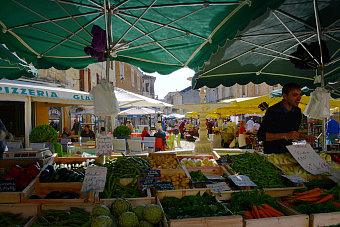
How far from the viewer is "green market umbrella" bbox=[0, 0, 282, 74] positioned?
284 centimetres

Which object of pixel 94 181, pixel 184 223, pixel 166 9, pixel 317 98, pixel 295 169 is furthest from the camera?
pixel 317 98

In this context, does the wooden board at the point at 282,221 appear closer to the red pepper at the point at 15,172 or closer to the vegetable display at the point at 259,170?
the vegetable display at the point at 259,170

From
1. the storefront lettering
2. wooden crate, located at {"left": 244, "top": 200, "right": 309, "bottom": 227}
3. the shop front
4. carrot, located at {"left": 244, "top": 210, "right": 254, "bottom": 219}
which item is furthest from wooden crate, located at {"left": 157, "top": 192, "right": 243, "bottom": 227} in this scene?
the storefront lettering

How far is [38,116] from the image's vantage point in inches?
440

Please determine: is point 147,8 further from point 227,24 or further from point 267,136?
point 267,136

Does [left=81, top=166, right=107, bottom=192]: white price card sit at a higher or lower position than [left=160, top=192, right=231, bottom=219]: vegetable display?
higher

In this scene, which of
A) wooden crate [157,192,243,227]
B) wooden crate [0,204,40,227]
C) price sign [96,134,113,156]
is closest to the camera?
wooden crate [157,192,243,227]

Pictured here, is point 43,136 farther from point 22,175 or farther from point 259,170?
point 259,170

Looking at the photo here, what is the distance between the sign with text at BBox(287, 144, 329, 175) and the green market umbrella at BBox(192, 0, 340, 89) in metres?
1.72

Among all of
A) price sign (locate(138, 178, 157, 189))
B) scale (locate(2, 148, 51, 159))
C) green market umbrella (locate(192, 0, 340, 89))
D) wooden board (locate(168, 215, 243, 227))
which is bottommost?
wooden board (locate(168, 215, 243, 227))

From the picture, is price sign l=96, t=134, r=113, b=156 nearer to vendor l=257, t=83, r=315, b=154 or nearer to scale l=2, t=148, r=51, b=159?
scale l=2, t=148, r=51, b=159

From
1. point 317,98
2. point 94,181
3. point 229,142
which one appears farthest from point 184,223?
point 229,142

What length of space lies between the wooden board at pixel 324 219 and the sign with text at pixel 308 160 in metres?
1.40

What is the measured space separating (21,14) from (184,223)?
3.43m
